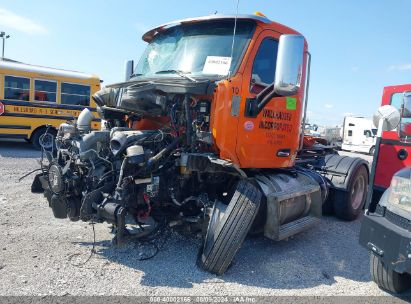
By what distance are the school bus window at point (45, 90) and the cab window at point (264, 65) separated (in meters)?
10.1

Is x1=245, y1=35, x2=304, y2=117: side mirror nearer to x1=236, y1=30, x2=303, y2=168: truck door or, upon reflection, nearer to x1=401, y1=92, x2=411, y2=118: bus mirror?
x1=236, y1=30, x2=303, y2=168: truck door

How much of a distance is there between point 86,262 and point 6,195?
3316 mm

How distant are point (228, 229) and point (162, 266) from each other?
0.83m

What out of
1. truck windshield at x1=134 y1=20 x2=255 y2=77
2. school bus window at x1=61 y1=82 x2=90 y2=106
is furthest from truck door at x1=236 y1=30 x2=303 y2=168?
school bus window at x1=61 y1=82 x2=90 y2=106

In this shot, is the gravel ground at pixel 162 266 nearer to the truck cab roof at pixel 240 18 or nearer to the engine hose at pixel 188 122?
the engine hose at pixel 188 122

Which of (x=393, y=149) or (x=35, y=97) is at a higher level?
(x=35, y=97)

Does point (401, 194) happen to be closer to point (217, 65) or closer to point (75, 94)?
point (217, 65)

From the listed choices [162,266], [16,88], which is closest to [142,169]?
[162,266]

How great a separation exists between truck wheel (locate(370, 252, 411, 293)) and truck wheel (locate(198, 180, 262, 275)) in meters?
1.30

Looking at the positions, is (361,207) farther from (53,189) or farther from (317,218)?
(53,189)

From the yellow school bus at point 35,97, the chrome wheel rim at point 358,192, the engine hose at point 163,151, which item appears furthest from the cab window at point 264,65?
the yellow school bus at point 35,97

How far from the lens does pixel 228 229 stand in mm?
3807

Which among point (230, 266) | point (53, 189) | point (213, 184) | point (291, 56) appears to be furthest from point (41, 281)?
point (291, 56)

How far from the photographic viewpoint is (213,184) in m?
4.57
